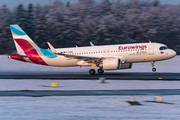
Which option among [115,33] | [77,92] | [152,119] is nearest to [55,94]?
[77,92]

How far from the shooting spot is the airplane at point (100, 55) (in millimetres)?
29719

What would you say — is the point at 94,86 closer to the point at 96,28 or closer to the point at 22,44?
the point at 22,44

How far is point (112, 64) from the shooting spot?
28.7m

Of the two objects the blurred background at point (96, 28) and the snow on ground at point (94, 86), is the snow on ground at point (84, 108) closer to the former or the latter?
the snow on ground at point (94, 86)

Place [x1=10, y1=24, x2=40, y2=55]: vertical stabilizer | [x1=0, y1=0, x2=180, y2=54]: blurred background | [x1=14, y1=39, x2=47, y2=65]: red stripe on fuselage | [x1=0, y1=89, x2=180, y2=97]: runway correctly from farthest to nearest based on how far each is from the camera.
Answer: [x1=0, y1=0, x2=180, y2=54]: blurred background
[x1=10, y1=24, x2=40, y2=55]: vertical stabilizer
[x1=14, y1=39, x2=47, y2=65]: red stripe on fuselage
[x1=0, y1=89, x2=180, y2=97]: runway

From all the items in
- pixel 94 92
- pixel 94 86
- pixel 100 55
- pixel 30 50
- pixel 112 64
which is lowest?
pixel 94 92

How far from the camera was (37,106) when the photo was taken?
1316cm

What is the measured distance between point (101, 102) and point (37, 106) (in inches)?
134

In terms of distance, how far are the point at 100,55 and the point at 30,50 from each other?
8.96 meters

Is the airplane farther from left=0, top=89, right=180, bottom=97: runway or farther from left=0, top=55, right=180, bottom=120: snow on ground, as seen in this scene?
left=0, top=55, right=180, bottom=120: snow on ground

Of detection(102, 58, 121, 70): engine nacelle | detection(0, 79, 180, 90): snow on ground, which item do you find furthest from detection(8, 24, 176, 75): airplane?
detection(0, 79, 180, 90): snow on ground

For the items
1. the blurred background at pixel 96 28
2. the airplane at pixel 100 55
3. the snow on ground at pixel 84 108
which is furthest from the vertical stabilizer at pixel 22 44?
the blurred background at pixel 96 28

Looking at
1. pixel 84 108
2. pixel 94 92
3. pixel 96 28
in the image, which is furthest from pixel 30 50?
pixel 96 28

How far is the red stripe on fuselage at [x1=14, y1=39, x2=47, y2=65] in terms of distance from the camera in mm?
32625
